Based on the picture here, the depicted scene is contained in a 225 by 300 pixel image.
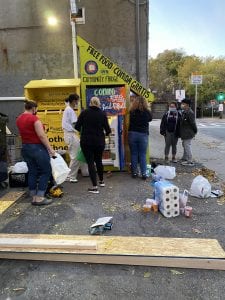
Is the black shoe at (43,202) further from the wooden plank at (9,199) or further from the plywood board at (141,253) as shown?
the plywood board at (141,253)

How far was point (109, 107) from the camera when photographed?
7453 millimetres

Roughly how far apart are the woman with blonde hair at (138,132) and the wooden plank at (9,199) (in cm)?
227

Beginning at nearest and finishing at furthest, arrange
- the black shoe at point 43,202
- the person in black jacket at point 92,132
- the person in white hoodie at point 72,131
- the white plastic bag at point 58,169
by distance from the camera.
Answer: the black shoe at point 43,202
the white plastic bag at point 58,169
the person in black jacket at point 92,132
the person in white hoodie at point 72,131

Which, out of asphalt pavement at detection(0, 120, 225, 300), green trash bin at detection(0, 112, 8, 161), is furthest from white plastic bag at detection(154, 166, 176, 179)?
green trash bin at detection(0, 112, 8, 161)

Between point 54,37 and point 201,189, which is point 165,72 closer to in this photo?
point 54,37

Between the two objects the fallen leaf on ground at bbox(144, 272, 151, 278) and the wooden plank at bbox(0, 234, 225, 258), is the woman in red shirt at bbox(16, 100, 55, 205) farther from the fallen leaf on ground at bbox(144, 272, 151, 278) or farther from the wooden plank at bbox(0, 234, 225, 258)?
the fallen leaf on ground at bbox(144, 272, 151, 278)

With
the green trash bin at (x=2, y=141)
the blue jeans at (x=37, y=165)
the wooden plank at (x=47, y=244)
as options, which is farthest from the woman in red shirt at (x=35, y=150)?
the wooden plank at (x=47, y=244)

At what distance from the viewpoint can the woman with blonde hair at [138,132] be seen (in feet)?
22.7

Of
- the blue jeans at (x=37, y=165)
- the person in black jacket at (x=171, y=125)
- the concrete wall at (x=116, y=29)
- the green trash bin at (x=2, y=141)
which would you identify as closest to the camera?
the blue jeans at (x=37, y=165)

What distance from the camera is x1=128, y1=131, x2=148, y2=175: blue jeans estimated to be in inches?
276

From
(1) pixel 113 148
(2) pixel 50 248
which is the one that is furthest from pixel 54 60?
(2) pixel 50 248

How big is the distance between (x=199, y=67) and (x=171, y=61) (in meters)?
11.8

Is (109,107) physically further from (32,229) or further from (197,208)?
(32,229)

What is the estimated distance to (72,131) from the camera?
6.82 m
